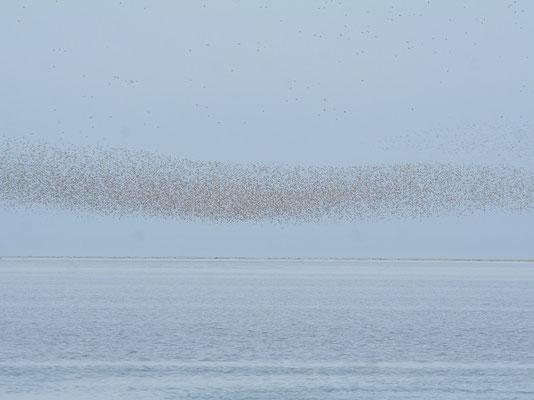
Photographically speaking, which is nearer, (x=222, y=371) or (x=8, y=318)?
(x=222, y=371)

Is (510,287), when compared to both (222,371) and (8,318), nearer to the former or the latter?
(8,318)

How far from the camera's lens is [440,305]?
12.6 meters

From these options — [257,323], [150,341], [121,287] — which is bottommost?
[150,341]

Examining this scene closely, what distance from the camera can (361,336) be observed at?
862 centimetres

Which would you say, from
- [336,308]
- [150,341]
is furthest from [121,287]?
[150,341]

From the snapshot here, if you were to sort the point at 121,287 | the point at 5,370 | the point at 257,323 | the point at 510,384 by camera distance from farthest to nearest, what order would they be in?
the point at 121,287 → the point at 257,323 → the point at 5,370 → the point at 510,384

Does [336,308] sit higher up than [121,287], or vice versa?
[121,287]

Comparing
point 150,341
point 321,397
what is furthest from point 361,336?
point 321,397

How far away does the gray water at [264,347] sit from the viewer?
5910 millimetres

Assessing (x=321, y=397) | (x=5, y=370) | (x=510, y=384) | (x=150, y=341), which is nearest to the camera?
(x=321, y=397)

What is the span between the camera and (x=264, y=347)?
7770 mm

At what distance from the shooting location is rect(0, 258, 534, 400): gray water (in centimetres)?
591

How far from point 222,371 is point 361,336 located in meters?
2.42

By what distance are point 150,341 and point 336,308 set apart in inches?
164
